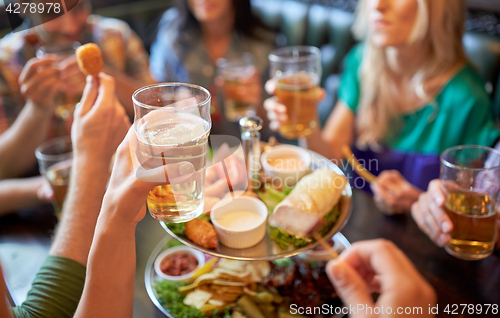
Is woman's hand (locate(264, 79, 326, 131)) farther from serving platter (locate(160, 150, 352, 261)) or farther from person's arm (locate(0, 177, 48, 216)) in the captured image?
person's arm (locate(0, 177, 48, 216))

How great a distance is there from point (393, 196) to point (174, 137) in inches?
40.1

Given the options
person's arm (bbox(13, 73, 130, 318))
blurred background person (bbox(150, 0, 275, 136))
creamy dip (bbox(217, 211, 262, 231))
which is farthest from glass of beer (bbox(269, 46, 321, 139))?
blurred background person (bbox(150, 0, 275, 136))

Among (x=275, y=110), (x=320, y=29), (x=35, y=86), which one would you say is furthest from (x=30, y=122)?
(x=320, y=29)

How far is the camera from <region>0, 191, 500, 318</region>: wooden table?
993mm

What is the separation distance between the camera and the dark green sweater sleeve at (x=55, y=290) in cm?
82

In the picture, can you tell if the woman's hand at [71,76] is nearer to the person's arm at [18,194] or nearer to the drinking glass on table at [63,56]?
the drinking glass on table at [63,56]

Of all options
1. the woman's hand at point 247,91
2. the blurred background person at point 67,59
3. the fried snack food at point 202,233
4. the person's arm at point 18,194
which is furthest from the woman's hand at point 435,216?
the person's arm at point 18,194

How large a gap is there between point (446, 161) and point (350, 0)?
2.12 metres

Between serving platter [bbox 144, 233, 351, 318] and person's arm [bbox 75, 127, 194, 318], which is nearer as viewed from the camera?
person's arm [bbox 75, 127, 194, 318]

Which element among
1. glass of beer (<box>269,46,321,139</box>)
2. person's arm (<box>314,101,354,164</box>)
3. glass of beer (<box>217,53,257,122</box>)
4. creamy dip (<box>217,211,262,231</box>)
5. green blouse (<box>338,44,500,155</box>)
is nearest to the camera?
creamy dip (<box>217,211,262,231</box>)

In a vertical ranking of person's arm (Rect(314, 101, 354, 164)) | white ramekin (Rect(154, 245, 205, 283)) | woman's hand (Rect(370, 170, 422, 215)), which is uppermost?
white ramekin (Rect(154, 245, 205, 283))

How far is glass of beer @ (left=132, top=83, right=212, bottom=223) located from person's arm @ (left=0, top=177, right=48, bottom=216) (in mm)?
1084

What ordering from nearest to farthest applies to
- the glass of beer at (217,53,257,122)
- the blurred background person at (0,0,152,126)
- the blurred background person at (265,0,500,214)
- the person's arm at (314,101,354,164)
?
the blurred background person at (0,0,152,126) < the blurred background person at (265,0,500,214) < the glass of beer at (217,53,257,122) < the person's arm at (314,101,354,164)

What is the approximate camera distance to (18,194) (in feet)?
4.83
